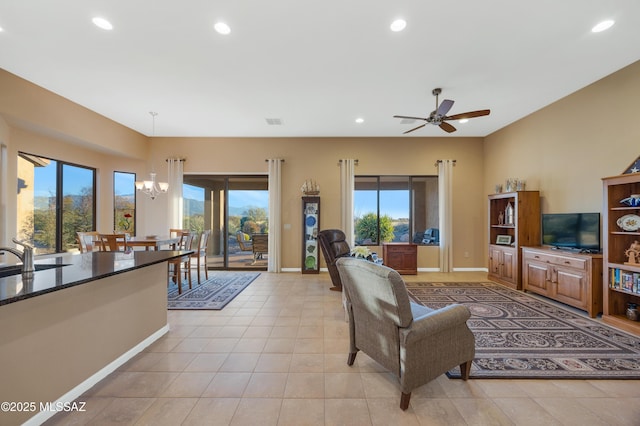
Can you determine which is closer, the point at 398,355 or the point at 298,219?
the point at 398,355

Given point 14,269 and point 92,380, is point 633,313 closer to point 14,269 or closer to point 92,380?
point 92,380

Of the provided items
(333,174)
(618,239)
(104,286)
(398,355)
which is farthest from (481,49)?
(104,286)

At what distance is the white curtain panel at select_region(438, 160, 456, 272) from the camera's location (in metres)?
6.44

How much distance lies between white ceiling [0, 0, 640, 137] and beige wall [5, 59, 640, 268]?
366 mm

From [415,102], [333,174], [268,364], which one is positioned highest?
[415,102]

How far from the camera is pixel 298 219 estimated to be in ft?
21.8

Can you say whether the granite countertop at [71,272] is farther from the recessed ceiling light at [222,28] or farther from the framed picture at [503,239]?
the framed picture at [503,239]

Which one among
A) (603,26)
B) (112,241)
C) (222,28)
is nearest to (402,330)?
(222,28)

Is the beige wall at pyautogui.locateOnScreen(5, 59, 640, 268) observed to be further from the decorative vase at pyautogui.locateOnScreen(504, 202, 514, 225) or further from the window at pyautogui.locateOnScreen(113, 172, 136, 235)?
the decorative vase at pyautogui.locateOnScreen(504, 202, 514, 225)

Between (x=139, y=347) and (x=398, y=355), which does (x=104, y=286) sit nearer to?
(x=139, y=347)

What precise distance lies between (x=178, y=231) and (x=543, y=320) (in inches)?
257

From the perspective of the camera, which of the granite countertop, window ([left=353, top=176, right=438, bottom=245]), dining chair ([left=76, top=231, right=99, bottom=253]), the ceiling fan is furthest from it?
window ([left=353, top=176, right=438, bottom=245])

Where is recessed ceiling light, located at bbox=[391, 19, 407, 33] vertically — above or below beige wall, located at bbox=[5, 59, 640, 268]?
above

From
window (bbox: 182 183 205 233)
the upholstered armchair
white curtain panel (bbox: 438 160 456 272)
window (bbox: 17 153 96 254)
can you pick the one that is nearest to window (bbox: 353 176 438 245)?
white curtain panel (bbox: 438 160 456 272)
